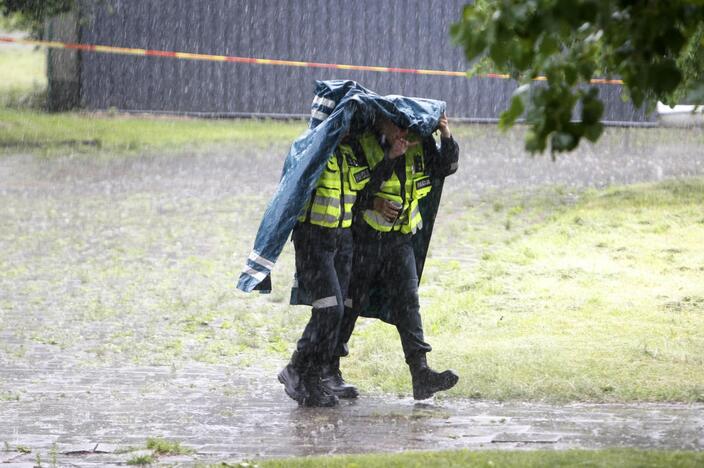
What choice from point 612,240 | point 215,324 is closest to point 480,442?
point 215,324

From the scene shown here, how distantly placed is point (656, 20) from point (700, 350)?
5.00 metres

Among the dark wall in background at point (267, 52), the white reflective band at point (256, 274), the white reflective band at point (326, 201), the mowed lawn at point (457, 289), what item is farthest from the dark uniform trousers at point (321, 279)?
the dark wall in background at point (267, 52)

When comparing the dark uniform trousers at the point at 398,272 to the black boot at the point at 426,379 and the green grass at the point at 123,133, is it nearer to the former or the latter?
the black boot at the point at 426,379

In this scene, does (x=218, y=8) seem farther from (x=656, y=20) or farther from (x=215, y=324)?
(x=656, y=20)

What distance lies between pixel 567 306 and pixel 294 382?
3.53 m

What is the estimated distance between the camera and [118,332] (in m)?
9.67

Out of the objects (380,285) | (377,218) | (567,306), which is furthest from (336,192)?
(567,306)

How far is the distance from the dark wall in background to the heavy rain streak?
314cm

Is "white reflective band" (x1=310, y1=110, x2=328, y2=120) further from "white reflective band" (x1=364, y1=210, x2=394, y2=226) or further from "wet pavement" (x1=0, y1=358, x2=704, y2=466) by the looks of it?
"wet pavement" (x1=0, y1=358, x2=704, y2=466)

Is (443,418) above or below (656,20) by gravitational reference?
below

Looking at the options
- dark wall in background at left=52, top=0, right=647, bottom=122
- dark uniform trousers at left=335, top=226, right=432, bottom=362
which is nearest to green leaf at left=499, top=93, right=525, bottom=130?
dark uniform trousers at left=335, top=226, right=432, bottom=362

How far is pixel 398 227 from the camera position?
24.3 feet

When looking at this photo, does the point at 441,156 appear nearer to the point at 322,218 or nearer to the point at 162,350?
the point at 322,218

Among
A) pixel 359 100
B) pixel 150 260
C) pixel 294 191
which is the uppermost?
pixel 359 100
